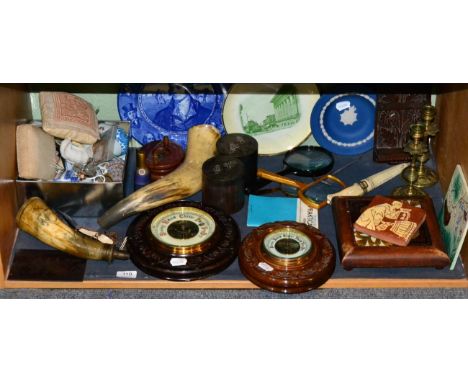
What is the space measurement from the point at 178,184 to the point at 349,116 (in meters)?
0.57

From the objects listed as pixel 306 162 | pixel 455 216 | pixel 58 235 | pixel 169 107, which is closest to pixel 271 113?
pixel 306 162

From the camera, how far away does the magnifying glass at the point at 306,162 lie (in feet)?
8.02

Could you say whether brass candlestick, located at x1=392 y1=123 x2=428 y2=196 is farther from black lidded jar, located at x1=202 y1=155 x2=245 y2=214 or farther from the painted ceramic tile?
black lidded jar, located at x1=202 y1=155 x2=245 y2=214

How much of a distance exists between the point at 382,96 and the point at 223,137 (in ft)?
1.56

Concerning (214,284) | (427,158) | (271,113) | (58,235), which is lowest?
(214,284)

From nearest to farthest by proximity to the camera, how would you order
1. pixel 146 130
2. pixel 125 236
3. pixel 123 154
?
pixel 125 236, pixel 123 154, pixel 146 130

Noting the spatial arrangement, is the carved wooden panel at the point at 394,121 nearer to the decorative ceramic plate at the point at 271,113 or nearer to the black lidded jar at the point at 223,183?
the decorative ceramic plate at the point at 271,113

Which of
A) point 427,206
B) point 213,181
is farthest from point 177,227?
point 427,206

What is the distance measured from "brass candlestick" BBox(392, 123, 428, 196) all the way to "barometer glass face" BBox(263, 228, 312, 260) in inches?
15.2

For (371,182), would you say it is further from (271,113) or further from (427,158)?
(271,113)

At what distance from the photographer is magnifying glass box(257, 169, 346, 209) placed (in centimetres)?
235

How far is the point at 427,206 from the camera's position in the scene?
222 centimetres

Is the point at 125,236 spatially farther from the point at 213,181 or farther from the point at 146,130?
the point at 146,130

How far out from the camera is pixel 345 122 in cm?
253
